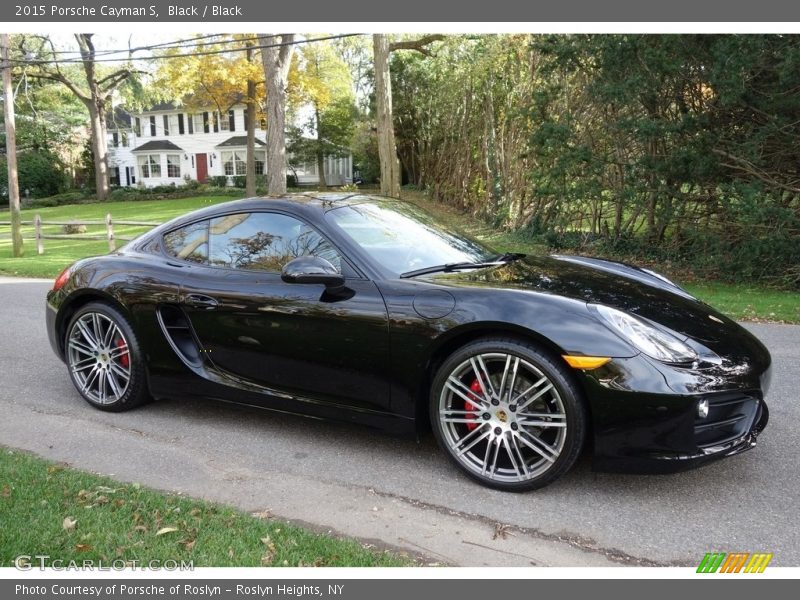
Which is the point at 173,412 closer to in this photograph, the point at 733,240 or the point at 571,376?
the point at 571,376

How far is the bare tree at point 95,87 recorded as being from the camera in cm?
4109

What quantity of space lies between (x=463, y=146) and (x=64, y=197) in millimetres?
33617

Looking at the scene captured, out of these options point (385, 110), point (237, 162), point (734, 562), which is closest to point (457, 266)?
point (734, 562)

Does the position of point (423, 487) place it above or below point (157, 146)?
below

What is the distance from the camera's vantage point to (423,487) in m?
3.54

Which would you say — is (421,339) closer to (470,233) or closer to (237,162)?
(470,233)

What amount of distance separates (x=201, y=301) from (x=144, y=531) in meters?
1.60

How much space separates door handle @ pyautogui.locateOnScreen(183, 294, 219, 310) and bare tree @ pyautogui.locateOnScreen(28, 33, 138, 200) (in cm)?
4106

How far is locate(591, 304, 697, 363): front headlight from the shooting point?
3184mm

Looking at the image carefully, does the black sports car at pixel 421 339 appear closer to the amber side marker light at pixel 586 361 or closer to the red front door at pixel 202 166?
the amber side marker light at pixel 586 361

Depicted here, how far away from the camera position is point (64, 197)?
47594 mm

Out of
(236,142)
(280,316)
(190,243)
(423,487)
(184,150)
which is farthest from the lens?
(184,150)

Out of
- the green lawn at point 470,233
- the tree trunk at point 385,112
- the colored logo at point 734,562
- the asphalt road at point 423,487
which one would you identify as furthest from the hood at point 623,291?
the tree trunk at point 385,112

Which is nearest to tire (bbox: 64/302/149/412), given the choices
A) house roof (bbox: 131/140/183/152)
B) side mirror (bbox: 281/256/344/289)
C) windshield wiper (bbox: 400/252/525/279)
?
side mirror (bbox: 281/256/344/289)
